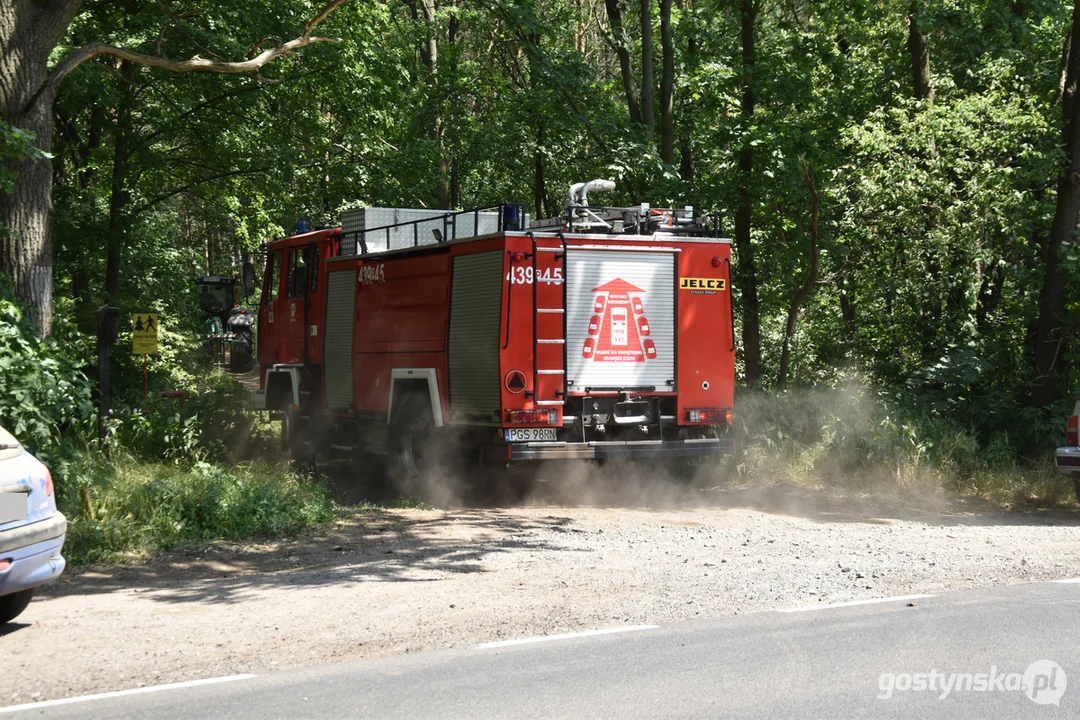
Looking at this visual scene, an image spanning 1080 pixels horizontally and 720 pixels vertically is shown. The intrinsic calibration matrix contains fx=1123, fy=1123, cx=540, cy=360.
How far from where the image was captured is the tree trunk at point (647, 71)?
18609 mm

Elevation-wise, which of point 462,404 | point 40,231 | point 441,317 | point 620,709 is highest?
point 40,231

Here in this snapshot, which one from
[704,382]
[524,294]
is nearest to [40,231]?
[524,294]

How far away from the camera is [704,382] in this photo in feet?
42.3

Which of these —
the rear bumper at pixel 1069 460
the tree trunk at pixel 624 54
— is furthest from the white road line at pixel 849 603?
the tree trunk at pixel 624 54

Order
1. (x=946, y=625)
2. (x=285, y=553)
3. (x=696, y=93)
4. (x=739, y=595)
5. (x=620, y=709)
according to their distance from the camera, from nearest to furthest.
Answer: (x=620, y=709) < (x=946, y=625) < (x=739, y=595) < (x=285, y=553) < (x=696, y=93)

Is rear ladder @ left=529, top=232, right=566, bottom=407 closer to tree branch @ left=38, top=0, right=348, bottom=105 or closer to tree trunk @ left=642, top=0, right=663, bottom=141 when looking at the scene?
tree branch @ left=38, top=0, right=348, bottom=105

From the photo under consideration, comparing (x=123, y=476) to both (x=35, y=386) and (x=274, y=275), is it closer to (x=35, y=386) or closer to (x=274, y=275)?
(x=35, y=386)

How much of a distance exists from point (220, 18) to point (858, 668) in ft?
48.0

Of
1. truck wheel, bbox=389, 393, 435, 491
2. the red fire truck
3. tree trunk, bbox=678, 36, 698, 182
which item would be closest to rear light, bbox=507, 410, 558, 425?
the red fire truck

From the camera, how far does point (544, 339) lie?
12.0m

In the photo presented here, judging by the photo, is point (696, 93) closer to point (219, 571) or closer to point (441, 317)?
point (441, 317)

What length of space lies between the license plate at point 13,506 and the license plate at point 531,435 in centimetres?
589

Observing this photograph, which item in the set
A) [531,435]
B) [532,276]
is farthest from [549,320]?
[531,435]

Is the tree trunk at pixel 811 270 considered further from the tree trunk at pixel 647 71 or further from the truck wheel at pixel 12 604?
the truck wheel at pixel 12 604
